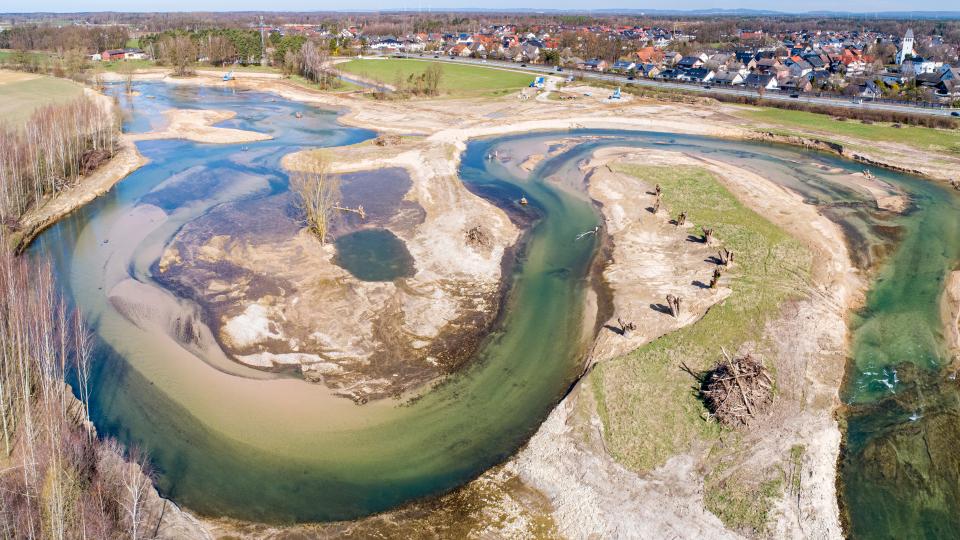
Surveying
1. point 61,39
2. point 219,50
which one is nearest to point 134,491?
point 219,50

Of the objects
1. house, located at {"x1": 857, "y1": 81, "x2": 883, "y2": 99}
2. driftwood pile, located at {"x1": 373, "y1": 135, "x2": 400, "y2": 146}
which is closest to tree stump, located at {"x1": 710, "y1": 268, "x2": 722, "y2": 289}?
driftwood pile, located at {"x1": 373, "y1": 135, "x2": 400, "y2": 146}

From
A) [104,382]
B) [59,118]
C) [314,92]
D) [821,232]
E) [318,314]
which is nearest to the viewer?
[104,382]

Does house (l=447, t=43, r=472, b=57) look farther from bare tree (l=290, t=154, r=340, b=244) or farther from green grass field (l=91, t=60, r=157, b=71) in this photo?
bare tree (l=290, t=154, r=340, b=244)

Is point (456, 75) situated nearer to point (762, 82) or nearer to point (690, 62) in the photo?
point (762, 82)

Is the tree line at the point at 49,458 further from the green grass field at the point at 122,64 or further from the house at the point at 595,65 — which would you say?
the house at the point at 595,65

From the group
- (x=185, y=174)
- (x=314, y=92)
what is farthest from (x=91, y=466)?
(x=314, y=92)

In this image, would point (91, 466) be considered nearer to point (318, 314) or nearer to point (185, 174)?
point (318, 314)

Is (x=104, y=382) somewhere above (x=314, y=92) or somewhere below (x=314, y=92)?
below
